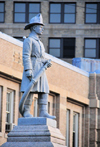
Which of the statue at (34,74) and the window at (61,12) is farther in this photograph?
the window at (61,12)

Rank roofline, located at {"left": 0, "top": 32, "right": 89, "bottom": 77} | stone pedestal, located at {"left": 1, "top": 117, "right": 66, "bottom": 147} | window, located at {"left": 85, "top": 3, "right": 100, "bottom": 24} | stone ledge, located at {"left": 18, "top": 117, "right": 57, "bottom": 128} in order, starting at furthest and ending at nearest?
window, located at {"left": 85, "top": 3, "right": 100, "bottom": 24} → roofline, located at {"left": 0, "top": 32, "right": 89, "bottom": 77} → stone ledge, located at {"left": 18, "top": 117, "right": 57, "bottom": 128} → stone pedestal, located at {"left": 1, "top": 117, "right": 66, "bottom": 147}

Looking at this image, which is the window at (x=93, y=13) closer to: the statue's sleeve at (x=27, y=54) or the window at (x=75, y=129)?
the window at (x=75, y=129)

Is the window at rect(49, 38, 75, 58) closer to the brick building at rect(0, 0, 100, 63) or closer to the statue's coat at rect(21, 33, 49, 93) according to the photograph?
the brick building at rect(0, 0, 100, 63)

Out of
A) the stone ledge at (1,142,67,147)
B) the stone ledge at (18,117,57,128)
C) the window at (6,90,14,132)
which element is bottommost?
the stone ledge at (1,142,67,147)

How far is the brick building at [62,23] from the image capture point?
50250mm

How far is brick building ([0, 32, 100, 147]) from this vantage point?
93.8 ft

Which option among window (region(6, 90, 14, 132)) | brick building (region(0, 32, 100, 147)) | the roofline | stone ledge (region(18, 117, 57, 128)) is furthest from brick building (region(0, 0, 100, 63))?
stone ledge (region(18, 117, 57, 128))

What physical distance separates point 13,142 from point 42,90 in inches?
71.5

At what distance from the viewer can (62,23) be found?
1986 inches

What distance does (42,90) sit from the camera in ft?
63.8

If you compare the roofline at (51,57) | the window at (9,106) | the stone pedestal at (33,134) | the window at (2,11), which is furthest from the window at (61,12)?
the stone pedestal at (33,134)

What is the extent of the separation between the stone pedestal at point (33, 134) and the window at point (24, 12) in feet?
103

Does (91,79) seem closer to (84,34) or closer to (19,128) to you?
(84,34)

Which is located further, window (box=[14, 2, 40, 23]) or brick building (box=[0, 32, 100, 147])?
window (box=[14, 2, 40, 23])
